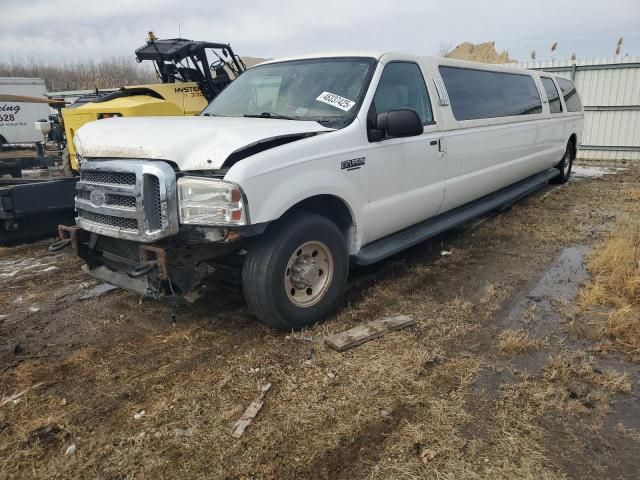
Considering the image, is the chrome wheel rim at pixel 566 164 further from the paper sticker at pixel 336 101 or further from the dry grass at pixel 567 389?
the dry grass at pixel 567 389

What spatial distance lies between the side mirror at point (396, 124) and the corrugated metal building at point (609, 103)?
1323cm

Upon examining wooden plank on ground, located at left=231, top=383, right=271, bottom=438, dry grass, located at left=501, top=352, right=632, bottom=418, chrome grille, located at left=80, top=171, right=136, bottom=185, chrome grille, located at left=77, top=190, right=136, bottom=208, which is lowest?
dry grass, located at left=501, top=352, right=632, bottom=418

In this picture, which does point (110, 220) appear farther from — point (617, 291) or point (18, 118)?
point (18, 118)

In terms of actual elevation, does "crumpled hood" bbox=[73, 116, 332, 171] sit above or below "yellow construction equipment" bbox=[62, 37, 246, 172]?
below

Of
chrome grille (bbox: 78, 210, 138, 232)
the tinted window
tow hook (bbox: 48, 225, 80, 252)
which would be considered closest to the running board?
chrome grille (bbox: 78, 210, 138, 232)

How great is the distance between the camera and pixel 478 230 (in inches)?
255

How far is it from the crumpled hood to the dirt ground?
4.38ft

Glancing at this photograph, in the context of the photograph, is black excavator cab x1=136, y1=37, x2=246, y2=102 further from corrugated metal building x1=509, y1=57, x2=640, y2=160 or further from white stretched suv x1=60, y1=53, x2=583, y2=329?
corrugated metal building x1=509, y1=57, x2=640, y2=160

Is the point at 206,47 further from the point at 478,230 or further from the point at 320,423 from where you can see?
the point at 320,423

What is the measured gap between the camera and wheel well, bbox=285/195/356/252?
3693 mm

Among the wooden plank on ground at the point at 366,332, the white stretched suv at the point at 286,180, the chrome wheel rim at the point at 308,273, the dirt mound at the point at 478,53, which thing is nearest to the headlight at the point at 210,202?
the white stretched suv at the point at 286,180

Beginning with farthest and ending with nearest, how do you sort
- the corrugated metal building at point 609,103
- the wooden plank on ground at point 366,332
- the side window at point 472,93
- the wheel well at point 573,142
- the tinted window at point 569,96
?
the corrugated metal building at point 609,103 < the wheel well at point 573,142 < the tinted window at point 569,96 < the side window at point 472,93 < the wooden plank on ground at point 366,332

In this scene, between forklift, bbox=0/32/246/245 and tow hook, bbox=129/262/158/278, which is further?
forklift, bbox=0/32/246/245

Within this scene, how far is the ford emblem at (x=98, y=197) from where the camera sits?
3.42 metres
